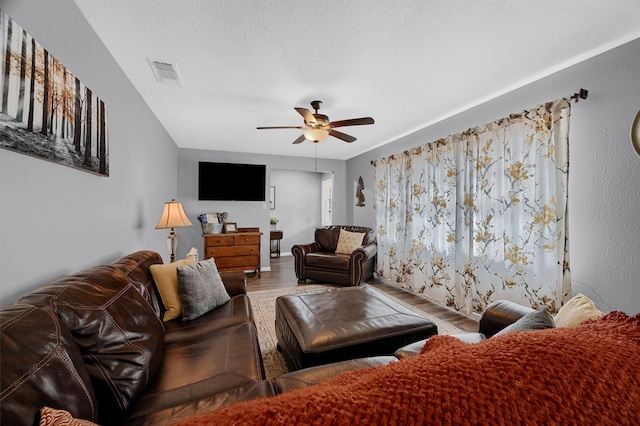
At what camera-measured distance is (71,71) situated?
138cm

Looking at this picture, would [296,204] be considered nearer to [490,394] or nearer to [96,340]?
[96,340]

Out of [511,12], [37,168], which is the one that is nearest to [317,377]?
[37,168]

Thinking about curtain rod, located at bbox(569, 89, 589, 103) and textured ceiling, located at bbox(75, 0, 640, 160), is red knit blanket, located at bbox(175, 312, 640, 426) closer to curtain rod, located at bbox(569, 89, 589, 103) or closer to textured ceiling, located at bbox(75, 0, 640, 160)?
textured ceiling, located at bbox(75, 0, 640, 160)

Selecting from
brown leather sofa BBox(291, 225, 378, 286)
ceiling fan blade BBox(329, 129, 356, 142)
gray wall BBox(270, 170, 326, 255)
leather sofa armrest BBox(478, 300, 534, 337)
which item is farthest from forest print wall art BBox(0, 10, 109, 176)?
gray wall BBox(270, 170, 326, 255)

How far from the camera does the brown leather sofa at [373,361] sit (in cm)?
96

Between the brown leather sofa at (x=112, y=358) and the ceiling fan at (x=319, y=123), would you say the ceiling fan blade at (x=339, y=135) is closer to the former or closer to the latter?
the ceiling fan at (x=319, y=123)

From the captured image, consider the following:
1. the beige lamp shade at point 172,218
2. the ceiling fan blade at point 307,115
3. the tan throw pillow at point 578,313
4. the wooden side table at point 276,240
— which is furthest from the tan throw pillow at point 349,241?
the tan throw pillow at point 578,313

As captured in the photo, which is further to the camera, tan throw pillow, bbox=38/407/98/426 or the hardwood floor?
the hardwood floor

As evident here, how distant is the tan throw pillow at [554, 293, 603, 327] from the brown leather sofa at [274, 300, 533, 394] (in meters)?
0.36

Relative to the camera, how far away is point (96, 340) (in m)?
0.98

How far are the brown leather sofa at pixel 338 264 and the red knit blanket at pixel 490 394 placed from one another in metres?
3.48

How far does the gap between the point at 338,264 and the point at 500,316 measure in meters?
2.64

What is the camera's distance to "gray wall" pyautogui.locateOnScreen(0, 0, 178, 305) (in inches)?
40.4

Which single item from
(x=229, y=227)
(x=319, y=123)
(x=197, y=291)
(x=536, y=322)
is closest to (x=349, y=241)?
(x=229, y=227)
